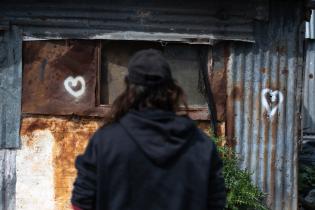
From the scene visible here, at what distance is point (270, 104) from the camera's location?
241 inches

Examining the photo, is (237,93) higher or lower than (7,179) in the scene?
higher

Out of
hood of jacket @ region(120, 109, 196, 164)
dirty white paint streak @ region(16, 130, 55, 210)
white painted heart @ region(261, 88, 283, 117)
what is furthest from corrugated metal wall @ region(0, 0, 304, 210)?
hood of jacket @ region(120, 109, 196, 164)

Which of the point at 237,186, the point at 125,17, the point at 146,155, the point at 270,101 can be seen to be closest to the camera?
the point at 146,155

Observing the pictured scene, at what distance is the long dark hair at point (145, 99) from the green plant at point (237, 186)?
3.21 m

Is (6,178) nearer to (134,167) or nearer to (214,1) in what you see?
(214,1)

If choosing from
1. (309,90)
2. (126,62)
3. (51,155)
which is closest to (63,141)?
(51,155)

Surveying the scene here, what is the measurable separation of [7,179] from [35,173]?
1.06 feet

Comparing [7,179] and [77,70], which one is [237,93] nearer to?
[77,70]

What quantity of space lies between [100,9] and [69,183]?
1928mm

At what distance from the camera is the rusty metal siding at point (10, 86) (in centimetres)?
591

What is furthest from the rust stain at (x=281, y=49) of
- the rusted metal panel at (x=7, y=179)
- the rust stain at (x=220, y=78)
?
the rusted metal panel at (x=7, y=179)

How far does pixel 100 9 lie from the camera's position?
19.4 feet

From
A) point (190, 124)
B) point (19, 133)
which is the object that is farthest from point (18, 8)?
point (190, 124)

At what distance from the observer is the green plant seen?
18.6ft
